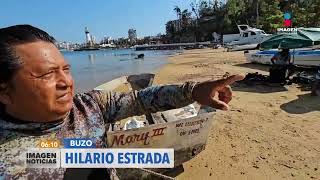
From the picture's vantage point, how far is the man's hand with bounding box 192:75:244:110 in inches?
70.0

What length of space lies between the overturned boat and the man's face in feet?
7.23

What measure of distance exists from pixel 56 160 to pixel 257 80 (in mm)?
13113

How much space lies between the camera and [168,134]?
4680mm

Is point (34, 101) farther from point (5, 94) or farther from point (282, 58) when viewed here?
point (282, 58)

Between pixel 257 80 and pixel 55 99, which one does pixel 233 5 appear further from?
pixel 55 99

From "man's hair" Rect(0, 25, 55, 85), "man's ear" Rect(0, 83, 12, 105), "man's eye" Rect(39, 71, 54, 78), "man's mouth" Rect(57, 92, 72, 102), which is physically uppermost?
"man's hair" Rect(0, 25, 55, 85)

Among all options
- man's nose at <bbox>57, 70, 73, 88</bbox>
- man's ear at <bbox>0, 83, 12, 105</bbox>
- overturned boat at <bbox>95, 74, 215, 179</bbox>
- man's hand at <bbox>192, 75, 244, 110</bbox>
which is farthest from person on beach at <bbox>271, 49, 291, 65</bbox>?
man's ear at <bbox>0, 83, 12, 105</bbox>

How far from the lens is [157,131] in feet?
14.8

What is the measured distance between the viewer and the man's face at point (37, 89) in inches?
62.0

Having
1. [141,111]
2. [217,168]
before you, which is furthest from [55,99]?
[217,168]

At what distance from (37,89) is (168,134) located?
127 inches

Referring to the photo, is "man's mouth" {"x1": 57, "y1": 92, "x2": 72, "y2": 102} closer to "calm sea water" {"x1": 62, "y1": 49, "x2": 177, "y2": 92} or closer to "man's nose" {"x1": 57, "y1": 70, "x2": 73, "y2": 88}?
"man's nose" {"x1": 57, "y1": 70, "x2": 73, "y2": 88}

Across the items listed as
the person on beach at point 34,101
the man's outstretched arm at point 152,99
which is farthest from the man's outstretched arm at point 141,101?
the person on beach at point 34,101

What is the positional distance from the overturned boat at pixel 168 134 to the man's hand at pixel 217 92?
2130 mm
